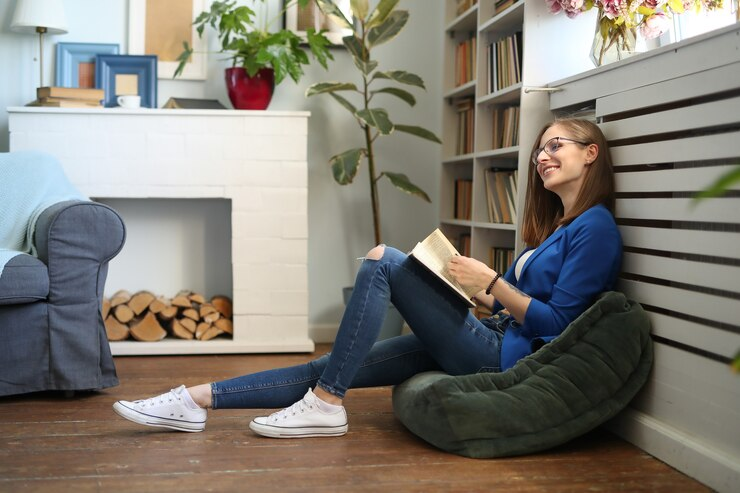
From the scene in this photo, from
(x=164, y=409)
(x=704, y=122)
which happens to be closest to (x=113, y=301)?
(x=164, y=409)

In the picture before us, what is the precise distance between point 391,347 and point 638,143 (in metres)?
0.92

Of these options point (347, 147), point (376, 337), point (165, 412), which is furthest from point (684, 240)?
point (347, 147)

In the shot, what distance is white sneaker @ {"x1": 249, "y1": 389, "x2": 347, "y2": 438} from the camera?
2312 millimetres

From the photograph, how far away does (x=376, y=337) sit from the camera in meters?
2.31

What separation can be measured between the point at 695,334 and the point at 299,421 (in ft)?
3.49

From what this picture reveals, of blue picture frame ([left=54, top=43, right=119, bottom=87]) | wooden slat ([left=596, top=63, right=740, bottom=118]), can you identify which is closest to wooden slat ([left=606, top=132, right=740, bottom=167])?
wooden slat ([left=596, top=63, right=740, bottom=118])

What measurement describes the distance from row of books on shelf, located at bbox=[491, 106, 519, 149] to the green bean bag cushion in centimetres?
119

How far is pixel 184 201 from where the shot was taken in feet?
13.4

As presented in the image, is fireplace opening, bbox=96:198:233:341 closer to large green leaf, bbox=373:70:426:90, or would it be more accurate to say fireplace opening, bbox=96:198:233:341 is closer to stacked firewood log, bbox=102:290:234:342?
stacked firewood log, bbox=102:290:234:342

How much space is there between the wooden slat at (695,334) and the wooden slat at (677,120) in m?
0.49

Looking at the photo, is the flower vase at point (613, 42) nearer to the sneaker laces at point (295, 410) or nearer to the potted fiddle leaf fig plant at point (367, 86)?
the potted fiddle leaf fig plant at point (367, 86)

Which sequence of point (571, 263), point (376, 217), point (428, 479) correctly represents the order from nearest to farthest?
1. point (428, 479)
2. point (571, 263)
3. point (376, 217)

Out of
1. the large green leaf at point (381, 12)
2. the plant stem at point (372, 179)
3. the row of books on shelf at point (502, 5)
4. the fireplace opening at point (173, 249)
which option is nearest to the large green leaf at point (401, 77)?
the plant stem at point (372, 179)

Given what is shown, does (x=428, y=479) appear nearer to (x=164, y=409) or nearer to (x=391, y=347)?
(x=391, y=347)
